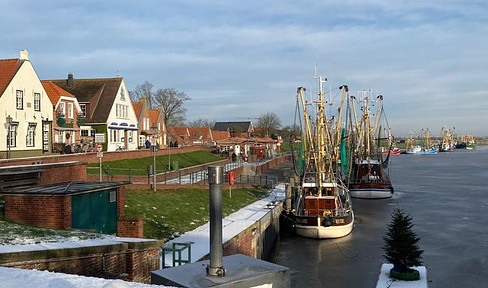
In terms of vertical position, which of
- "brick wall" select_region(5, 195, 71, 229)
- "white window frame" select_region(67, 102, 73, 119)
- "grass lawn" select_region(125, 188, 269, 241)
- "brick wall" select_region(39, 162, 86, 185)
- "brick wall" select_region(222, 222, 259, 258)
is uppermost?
"white window frame" select_region(67, 102, 73, 119)

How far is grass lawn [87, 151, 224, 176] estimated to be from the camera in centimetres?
3681

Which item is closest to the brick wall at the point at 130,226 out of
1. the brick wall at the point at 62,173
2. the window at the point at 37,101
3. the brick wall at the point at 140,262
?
the brick wall at the point at 140,262

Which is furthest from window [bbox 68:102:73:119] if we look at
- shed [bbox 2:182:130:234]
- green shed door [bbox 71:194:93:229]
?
green shed door [bbox 71:194:93:229]

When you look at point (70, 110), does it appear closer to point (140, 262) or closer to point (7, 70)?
point (7, 70)

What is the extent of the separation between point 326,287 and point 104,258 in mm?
14010

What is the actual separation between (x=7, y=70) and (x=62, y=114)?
23.3ft

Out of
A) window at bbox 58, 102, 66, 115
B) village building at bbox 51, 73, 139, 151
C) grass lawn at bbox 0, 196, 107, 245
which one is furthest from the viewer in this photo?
village building at bbox 51, 73, 139, 151

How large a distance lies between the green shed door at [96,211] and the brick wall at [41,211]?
1.77ft

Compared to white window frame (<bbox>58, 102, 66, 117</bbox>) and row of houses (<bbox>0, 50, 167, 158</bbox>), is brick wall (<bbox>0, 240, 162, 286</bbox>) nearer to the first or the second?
row of houses (<bbox>0, 50, 167, 158</bbox>)

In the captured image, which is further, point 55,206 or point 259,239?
point 259,239

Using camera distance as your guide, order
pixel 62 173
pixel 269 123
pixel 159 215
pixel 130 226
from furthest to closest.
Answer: pixel 269 123 → pixel 159 215 → pixel 62 173 → pixel 130 226

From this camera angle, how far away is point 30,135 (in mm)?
38500

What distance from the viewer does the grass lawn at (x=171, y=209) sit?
72.9 feet

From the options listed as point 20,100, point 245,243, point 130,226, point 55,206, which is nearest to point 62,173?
point 55,206
